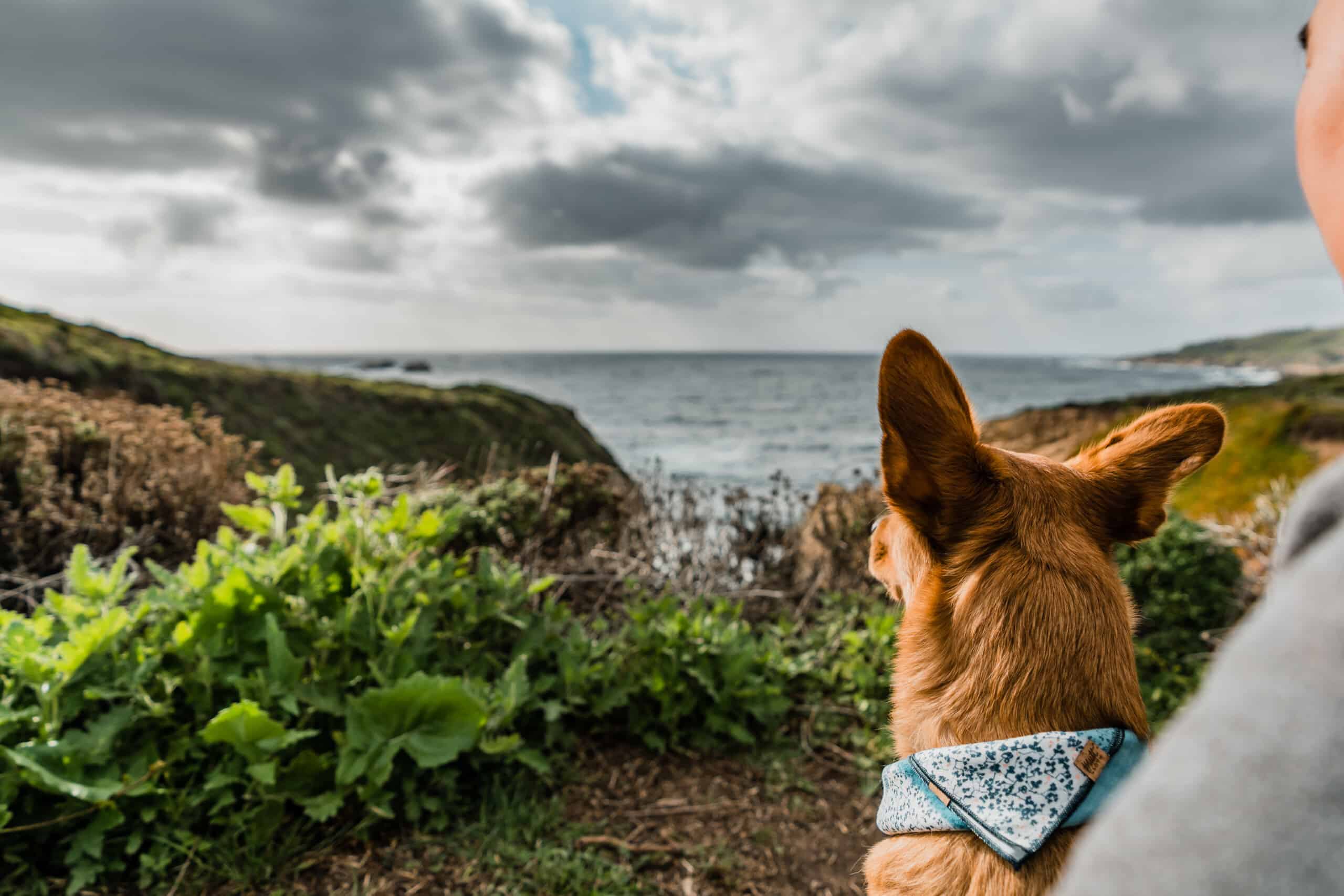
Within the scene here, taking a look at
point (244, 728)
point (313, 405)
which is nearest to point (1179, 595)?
point (244, 728)

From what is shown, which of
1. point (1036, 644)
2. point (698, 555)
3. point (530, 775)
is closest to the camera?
point (1036, 644)

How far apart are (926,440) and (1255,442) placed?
891 centimetres

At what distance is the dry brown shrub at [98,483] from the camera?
5465mm

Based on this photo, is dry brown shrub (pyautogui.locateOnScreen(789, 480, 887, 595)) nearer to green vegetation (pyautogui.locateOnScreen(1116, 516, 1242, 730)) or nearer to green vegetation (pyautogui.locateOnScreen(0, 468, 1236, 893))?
green vegetation (pyautogui.locateOnScreen(0, 468, 1236, 893))

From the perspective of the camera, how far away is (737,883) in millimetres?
3660

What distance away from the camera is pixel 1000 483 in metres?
1.70

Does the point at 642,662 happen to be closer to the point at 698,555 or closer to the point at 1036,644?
the point at 698,555

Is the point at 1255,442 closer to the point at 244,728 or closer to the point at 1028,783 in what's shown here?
the point at 1028,783

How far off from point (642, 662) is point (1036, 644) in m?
3.36

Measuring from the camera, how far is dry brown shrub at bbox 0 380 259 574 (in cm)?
546

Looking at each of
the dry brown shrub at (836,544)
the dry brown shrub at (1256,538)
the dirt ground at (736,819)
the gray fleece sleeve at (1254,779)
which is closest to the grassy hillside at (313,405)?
the dry brown shrub at (836,544)

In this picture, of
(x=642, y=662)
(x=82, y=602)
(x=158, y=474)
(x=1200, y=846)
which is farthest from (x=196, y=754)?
(x=1200, y=846)

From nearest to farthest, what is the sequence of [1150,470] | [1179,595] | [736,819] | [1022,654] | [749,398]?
[1022,654] < [1150,470] < [736,819] < [1179,595] < [749,398]

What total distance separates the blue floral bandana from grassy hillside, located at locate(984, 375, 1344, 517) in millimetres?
5592
